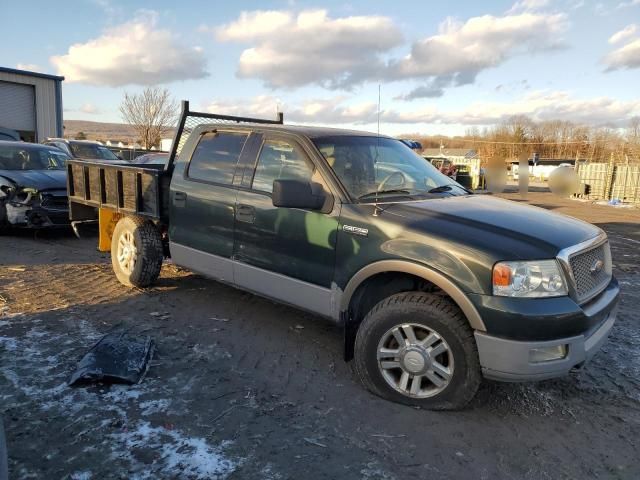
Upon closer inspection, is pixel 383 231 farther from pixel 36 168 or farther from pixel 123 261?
pixel 36 168

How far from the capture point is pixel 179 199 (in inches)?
197

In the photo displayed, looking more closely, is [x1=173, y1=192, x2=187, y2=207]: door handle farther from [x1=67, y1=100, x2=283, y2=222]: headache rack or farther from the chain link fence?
the chain link fence

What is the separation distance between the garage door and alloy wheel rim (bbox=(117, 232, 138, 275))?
26336 millimetres

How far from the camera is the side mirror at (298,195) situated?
11.8 feet

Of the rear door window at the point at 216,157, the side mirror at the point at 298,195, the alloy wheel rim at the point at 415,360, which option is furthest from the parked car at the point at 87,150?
the alloy wheel rim at the point at 415,360

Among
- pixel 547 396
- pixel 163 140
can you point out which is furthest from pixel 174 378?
pixel 163 140

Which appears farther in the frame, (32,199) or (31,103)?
(31,103)

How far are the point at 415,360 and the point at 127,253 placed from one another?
12.7 ft

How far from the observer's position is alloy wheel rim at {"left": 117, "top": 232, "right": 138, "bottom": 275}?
5652 millimetres

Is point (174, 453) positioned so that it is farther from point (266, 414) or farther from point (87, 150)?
point (87, 150)

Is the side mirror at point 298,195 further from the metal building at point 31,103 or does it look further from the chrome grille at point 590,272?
the metal building at point 31,103

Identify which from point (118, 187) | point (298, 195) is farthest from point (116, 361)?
point (118, 187)

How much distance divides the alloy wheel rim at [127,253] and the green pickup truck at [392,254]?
68cm

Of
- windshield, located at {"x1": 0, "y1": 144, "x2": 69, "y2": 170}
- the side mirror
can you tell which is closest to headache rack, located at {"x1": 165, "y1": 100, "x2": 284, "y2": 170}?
the side mirror
